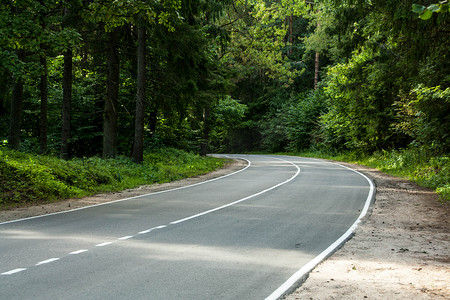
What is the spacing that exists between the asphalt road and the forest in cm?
413

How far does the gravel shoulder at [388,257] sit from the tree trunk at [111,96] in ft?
25.4

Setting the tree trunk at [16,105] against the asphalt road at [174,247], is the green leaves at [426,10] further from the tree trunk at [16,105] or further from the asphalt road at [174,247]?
the tree trunk at [16,105]

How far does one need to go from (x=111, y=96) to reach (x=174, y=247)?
14.5 m

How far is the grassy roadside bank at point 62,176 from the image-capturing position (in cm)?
1251

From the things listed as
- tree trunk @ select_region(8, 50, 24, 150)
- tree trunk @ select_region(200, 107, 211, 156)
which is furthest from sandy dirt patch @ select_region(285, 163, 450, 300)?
tree trunk @ select_region(200, 107, 211, 156)

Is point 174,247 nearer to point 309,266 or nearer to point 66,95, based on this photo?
point 309,266

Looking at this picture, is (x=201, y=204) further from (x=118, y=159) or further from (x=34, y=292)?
(x=118, y=159)

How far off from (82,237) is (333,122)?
110 ft

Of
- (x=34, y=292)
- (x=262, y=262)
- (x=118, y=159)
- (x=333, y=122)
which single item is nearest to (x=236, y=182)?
(x=118, y=159)

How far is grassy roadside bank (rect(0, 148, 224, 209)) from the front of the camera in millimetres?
12508

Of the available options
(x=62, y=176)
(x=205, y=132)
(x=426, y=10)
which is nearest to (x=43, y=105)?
(x=62, y=176)

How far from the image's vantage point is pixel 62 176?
14.4m

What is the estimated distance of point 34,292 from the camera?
498cm

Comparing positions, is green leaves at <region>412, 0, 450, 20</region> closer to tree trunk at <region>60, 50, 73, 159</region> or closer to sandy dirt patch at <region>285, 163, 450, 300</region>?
sandy dirt patch at <region>285, 163, 450, 300</region>
